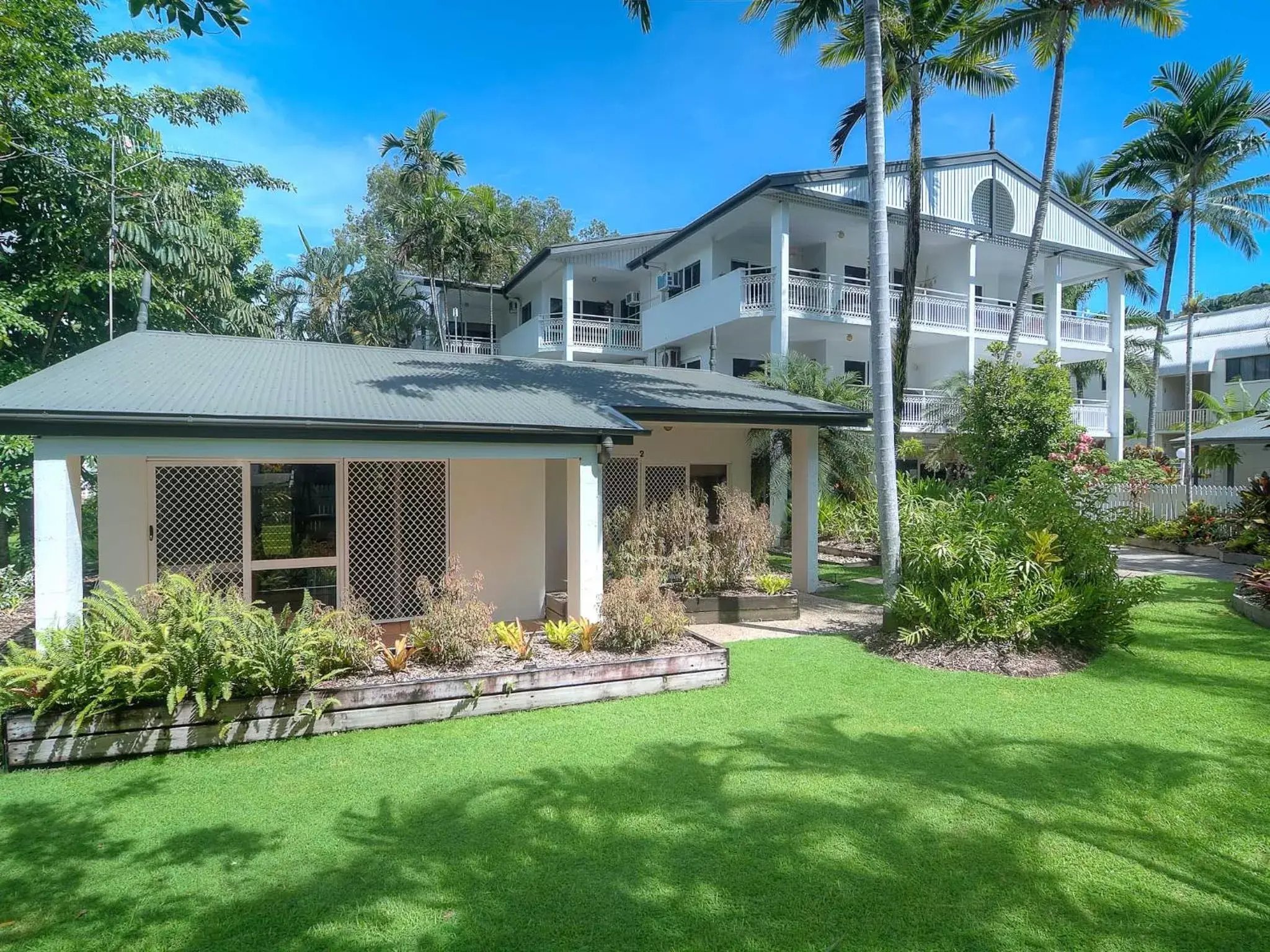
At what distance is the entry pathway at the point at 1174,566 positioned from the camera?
13.8 meters

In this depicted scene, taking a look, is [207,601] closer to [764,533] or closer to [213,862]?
[213,862]

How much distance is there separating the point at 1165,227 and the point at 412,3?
30.7m

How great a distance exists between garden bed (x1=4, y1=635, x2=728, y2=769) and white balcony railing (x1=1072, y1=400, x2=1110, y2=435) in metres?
22.0

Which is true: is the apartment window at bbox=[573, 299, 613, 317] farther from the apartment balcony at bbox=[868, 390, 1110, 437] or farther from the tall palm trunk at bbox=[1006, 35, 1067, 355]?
the tall palm trunk at bbox=[1006, 35, 1067, 355]

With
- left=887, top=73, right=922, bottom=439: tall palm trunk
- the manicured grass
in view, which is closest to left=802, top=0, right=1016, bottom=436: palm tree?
left=887, top=73, right=922, bottom=439: tall palm trunk

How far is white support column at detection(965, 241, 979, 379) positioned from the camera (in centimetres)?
2161

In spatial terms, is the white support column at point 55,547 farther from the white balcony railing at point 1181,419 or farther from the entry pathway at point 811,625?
the white balcony railing at point 1181,419

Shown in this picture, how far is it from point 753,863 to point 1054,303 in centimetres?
2526

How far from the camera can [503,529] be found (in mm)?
9555

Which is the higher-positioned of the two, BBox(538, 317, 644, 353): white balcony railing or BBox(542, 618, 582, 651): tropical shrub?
BBox(538, 317, 644, 353): white balcony railing

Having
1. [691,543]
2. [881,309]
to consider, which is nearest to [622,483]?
[691,543]

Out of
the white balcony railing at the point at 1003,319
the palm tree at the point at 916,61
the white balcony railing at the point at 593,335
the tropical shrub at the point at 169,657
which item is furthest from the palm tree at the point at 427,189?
the tropical shrub at the point at 169,657

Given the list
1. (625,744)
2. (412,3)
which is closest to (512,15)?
(412,3)

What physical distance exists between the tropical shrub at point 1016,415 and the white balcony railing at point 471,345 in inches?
792
